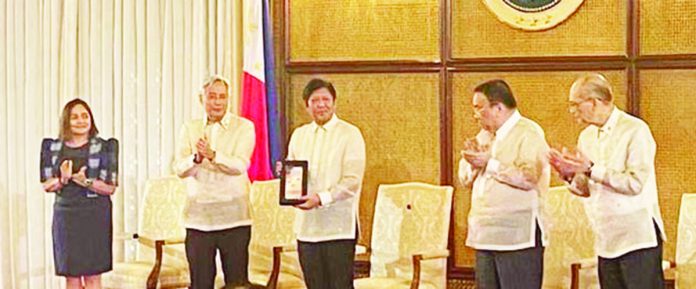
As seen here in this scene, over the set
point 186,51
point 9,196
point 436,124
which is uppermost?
point 186,51

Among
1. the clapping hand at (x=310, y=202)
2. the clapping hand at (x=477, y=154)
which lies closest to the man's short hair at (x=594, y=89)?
the clapping hand at (x=477, y=154)

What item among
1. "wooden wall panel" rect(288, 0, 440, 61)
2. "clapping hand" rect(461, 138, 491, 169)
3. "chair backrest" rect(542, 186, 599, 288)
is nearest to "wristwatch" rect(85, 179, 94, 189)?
"wooden wall panel" rect(288, 0, 440, 61)

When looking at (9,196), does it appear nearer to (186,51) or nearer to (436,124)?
(186,51)

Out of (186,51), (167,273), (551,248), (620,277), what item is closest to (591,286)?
(551,248)

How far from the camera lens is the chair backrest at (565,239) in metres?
5.67

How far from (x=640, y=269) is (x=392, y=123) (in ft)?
7.96

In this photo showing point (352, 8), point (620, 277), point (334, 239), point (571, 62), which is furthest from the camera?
point (352, 8)

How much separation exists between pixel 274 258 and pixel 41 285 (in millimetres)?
1605

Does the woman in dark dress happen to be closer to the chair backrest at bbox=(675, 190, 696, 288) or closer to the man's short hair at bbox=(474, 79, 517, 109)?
the man's short hair at bbox=(474, 79, 517, 109)

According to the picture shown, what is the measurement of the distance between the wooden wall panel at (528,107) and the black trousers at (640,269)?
1.66 metres

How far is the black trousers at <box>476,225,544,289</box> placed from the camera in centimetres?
489

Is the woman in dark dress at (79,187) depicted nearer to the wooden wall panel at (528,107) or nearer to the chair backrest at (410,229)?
the chair backrest at (410,229)

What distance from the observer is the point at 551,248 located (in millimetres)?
5727

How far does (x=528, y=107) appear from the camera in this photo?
6.48m
